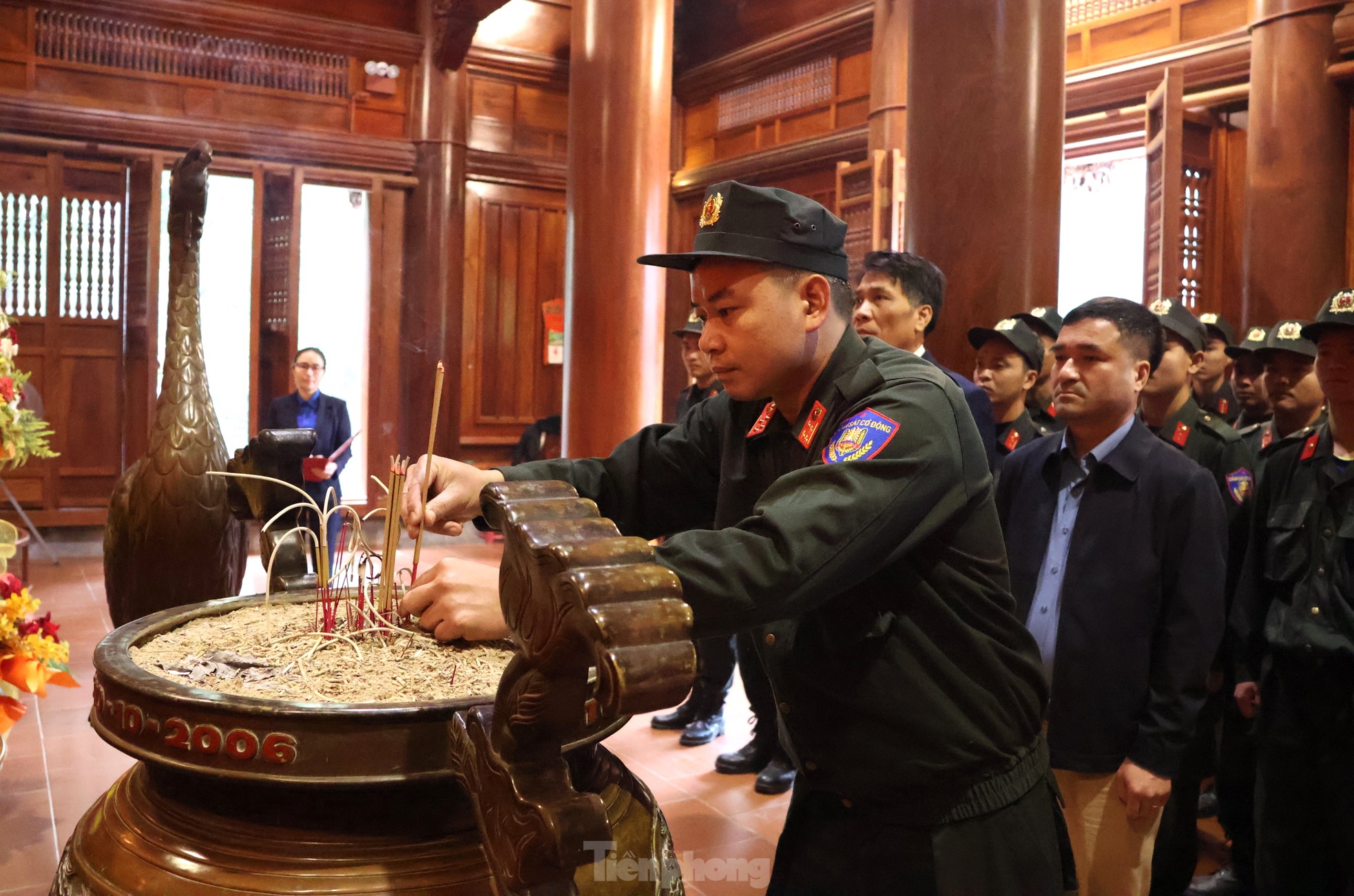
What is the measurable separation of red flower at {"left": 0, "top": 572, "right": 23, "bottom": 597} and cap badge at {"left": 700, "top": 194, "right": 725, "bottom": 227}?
1253mm

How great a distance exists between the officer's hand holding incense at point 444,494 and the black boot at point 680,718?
8.83ft

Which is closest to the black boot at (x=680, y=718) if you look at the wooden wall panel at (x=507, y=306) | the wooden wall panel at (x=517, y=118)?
the wooden wall panel at (x=507, y=306)

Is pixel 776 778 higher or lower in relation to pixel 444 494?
lower

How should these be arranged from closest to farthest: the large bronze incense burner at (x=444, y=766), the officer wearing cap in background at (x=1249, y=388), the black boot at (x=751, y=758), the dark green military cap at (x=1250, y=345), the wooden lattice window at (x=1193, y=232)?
the large bronze incense burner at (x=444, y=766) < the dark green military cap at (x=1250, y=345) < the black boot at (x=751, y=758) < the officer wearing cap in background at (x=1249, y=388) < the wooden lattice window at (x=1193, y=232)

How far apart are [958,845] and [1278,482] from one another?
171cm

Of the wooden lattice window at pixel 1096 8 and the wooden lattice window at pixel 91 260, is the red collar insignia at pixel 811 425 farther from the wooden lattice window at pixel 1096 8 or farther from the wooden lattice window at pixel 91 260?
the wooden lattice window at pixel 91 260

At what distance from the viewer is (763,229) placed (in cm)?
129

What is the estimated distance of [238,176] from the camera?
7.57m

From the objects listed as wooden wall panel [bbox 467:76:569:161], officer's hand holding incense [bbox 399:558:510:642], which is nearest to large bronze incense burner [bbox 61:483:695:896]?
officer's hand holding incense [bbox 399:558:510:642]

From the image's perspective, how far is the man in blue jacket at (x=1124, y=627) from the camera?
2043 mm

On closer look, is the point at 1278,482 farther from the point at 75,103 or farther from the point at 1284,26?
the point at 75,103

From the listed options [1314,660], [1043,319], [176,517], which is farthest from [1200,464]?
[176,517]

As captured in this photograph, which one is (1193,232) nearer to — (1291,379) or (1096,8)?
(1096,8)

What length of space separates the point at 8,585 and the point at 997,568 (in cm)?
153
